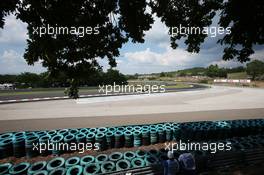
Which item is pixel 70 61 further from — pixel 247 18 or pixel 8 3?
pixel 247 18

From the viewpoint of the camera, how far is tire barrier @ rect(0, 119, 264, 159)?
26.2 feet

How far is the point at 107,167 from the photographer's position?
20.6 ft

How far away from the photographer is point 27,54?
5.20 metres

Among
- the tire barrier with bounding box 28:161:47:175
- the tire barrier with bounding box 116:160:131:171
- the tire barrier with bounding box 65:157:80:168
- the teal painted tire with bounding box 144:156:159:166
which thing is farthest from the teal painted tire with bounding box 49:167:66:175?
the teal painted tire with bounding box 144:156:159:166

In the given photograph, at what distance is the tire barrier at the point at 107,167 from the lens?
604 cm

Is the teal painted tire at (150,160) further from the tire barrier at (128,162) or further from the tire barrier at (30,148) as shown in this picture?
the tire barrier at (30,148)

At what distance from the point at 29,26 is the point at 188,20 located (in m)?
5.87

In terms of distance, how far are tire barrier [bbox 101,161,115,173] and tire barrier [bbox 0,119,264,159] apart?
2326mm

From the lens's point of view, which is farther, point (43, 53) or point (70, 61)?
point (70, 61)

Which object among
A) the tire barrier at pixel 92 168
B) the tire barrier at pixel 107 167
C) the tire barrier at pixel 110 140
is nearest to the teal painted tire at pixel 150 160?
the tire barrier at pixel 107 167

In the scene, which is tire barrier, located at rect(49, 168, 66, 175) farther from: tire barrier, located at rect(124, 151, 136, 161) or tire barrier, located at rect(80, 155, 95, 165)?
tire barrier, located at rect(124, 151, 136, 161)

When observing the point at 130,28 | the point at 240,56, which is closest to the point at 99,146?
the point at 130,28

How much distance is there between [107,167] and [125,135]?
2.78 m

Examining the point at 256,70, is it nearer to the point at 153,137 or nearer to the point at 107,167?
the point at 153,137
